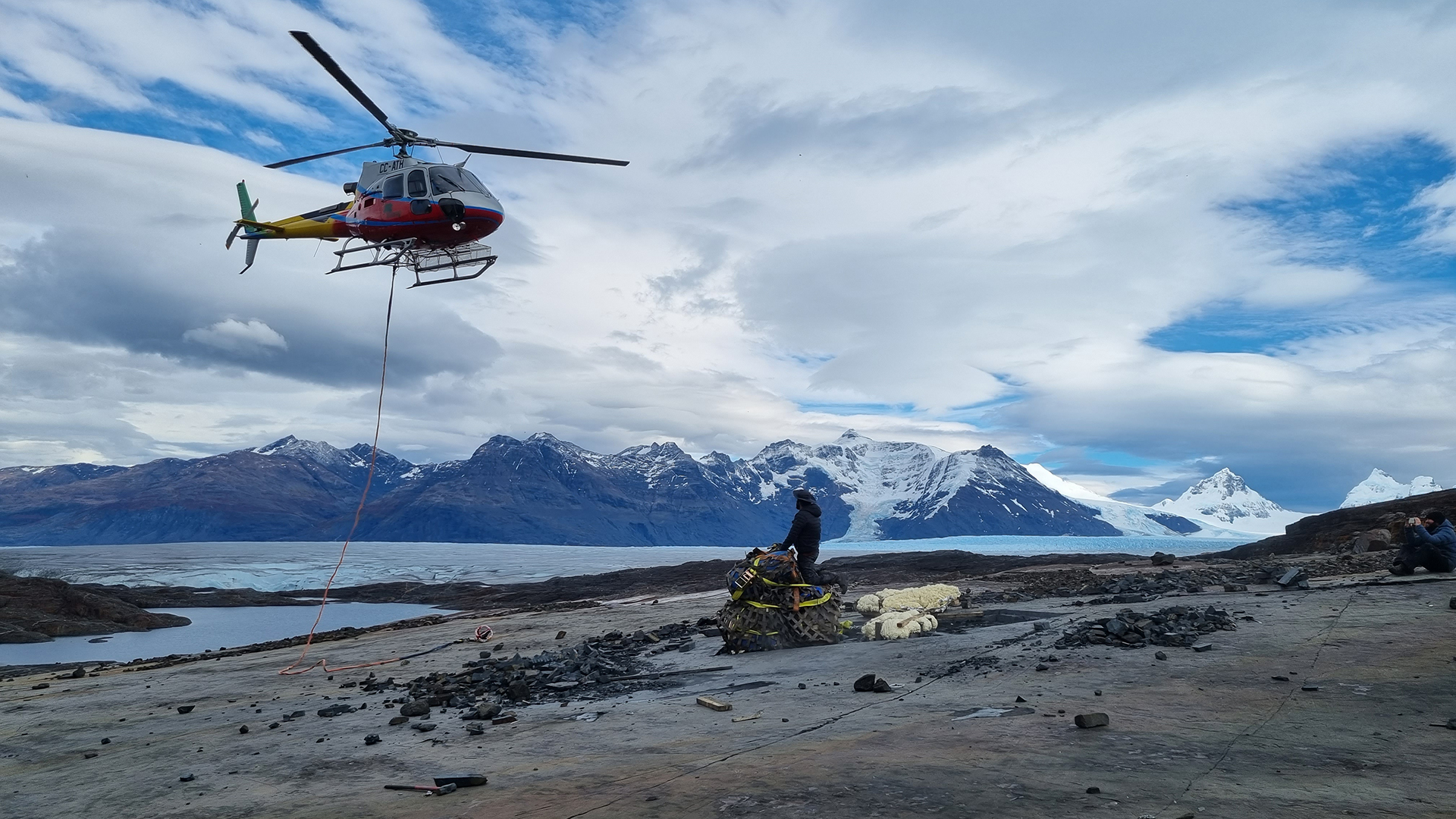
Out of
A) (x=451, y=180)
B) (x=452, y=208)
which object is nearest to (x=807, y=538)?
(x=452, y=208)

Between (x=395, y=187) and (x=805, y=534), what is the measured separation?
14.3 m

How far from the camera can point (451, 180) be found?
2109cm

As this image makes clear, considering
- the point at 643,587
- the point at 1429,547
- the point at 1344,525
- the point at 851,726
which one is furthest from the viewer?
the point at 643,587

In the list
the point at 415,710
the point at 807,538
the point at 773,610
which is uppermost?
the point at 807,538

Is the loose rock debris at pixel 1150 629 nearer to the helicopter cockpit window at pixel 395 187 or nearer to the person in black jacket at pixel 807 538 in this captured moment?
the person in black jacket at pixel 807 538

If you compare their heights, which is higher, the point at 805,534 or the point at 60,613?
the point at 805,534

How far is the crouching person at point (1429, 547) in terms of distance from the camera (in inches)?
605

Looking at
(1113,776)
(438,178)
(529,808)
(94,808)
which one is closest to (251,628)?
(438,178)

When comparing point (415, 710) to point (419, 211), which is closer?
point (415, 710)

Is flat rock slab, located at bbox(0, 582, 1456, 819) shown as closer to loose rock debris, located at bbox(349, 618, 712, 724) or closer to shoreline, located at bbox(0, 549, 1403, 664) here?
loose rock debris, located at bbox(349, 618, 712, 724)

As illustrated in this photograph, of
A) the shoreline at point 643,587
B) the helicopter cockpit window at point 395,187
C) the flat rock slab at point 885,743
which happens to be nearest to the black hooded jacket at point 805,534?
the flat rock slab at point 885,743

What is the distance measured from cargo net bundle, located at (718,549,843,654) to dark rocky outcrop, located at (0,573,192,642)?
3708cm

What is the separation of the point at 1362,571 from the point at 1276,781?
17064 mm

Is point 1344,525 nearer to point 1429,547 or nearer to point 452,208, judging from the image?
point 1429,547
